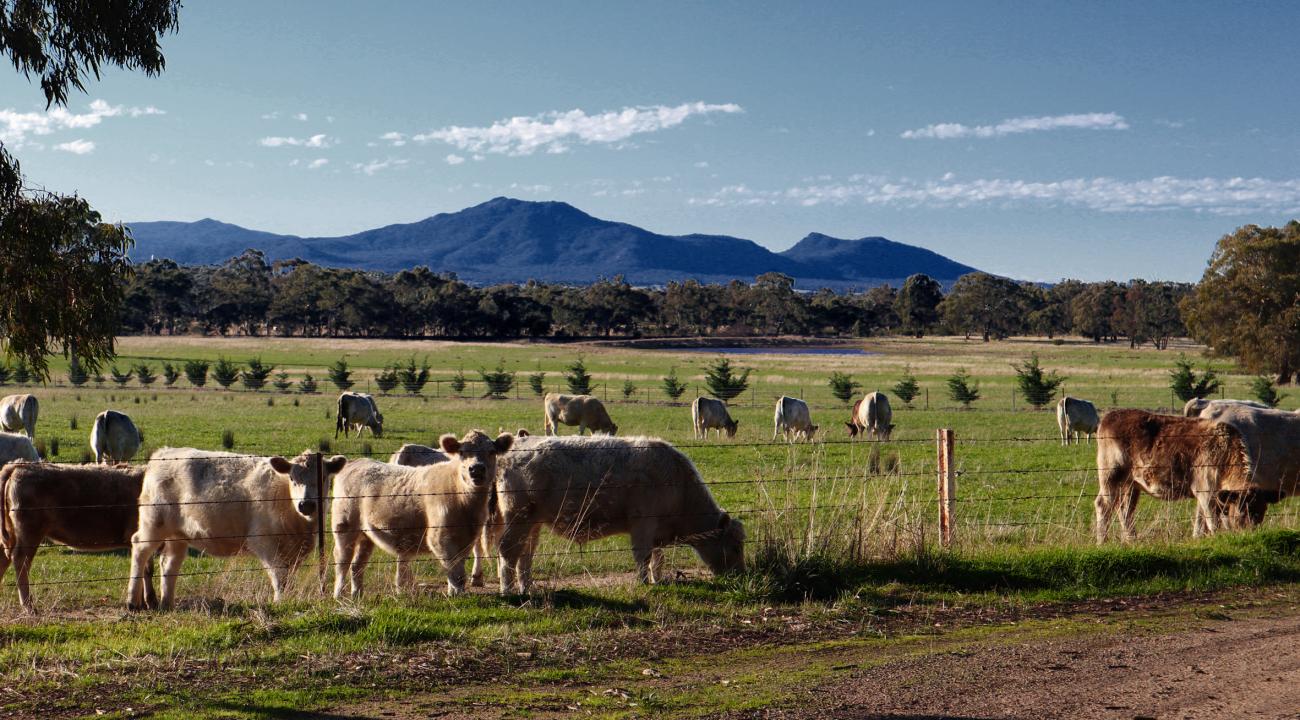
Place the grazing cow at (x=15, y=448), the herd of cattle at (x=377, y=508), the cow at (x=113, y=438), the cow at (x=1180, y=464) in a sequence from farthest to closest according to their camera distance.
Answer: the cow at (x=113, y=438)
the grazing cow at (x=15, y=448)
the cow at (x=1180, y=464)
the herd of cattle at (x=377, y=508)

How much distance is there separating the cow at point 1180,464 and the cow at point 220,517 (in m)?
8.99

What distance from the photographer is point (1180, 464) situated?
1259 cm

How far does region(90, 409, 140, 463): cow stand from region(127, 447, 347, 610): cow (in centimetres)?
1376

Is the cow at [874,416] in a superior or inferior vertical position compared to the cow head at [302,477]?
inferior

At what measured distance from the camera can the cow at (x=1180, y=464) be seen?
12578mm

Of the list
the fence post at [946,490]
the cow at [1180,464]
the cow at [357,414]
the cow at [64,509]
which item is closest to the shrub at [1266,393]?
the cow at [1180,464]

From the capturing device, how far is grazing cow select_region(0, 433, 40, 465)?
1517 centimetres

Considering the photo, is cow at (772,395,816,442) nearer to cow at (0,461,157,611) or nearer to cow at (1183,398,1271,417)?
cow at (1183,398,1271,417)

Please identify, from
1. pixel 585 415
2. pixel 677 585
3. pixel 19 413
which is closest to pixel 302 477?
pixel 677 585

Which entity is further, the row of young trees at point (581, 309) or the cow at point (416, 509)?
the row of young trees at point (581, 309)

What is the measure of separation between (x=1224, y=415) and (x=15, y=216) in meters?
14.0

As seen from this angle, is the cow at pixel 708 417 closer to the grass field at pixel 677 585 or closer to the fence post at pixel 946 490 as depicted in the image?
the grass field at pixel 677 585

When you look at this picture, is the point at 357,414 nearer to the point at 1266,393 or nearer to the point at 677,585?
the point at 677,585

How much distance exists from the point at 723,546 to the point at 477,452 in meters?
2.67
